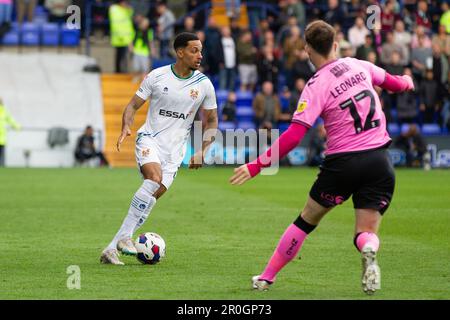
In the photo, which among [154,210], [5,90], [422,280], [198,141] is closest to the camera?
[422,280]

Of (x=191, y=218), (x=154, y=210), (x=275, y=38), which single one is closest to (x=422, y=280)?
(x=191, y=218)

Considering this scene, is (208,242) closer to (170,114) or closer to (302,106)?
(170,114)

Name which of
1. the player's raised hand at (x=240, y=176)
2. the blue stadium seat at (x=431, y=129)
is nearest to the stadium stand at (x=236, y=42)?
the blue stadium seat at (x=431, y=129)

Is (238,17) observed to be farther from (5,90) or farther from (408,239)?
(408,239)

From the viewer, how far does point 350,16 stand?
33.1 m

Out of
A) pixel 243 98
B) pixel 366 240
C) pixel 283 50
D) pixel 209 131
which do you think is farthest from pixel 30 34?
pixel 366 240

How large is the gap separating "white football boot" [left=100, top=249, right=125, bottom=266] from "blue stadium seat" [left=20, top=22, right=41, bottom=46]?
23587 mm

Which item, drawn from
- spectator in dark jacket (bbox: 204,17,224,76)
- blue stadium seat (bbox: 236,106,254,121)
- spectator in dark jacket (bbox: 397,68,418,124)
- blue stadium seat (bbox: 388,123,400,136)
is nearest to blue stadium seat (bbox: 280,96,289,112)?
blue stadium seat (bbox: 236,106,254,121)

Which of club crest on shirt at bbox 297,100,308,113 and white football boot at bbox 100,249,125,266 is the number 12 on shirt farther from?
white football boot at bbox 100,249,125,266

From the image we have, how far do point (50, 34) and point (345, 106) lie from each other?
86.5ft

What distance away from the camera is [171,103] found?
38.9 feet

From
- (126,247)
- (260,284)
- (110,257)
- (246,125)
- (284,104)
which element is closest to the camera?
(260,284)

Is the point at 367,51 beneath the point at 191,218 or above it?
above

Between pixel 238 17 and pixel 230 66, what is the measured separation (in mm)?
3442
